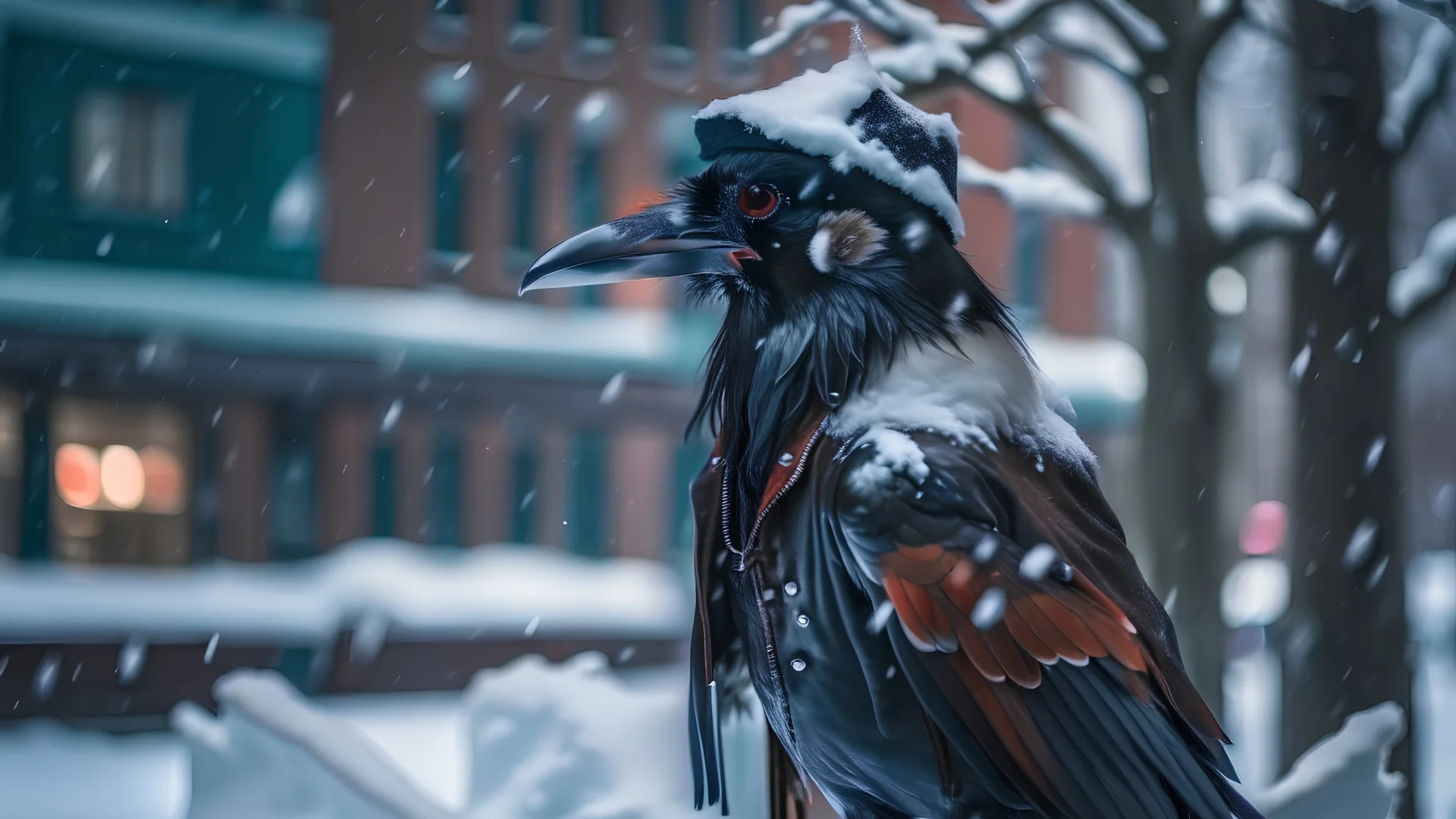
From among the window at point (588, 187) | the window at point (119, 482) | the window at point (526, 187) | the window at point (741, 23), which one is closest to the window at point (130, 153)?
the window at point (119, 482)

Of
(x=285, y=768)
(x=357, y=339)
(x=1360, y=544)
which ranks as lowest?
(x=357, y=339)

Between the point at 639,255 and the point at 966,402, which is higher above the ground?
the point at 639,255

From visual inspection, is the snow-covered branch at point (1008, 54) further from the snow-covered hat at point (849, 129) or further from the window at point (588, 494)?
the window at point (588, 494)

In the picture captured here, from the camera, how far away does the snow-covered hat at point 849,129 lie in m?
1.31

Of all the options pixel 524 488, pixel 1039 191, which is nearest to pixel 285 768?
pixel 1039 191

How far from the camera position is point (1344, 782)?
87.4 inches

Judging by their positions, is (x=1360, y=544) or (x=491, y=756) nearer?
(x=491, y=756)

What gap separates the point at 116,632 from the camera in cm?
612

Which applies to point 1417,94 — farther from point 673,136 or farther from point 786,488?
point 673,136

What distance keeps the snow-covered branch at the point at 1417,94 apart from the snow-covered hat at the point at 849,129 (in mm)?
2539

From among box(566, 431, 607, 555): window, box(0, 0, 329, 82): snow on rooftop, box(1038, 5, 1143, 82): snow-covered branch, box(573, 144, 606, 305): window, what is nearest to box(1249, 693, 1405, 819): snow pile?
box(1038, 5, 1143, 82): snow-covered branch

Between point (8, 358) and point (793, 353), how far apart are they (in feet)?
21.0

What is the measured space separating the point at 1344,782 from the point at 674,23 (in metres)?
7.12

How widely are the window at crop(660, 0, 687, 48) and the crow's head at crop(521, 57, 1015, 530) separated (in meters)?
7.14
